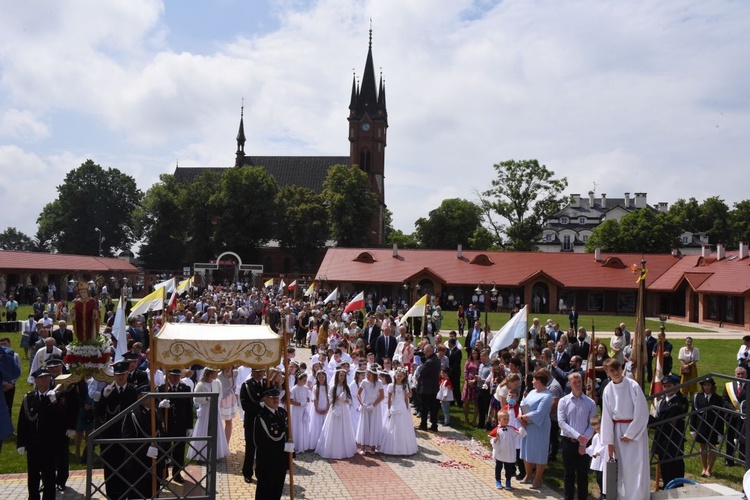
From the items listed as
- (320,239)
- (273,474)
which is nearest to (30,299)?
(320,239)

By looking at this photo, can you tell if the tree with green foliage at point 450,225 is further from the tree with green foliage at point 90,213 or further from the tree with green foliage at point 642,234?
the tree with green foliage at point 90,213

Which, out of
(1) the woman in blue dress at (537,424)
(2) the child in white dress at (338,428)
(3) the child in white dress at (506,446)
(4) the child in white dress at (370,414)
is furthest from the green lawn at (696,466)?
(2) the child in white dress at (338,428)

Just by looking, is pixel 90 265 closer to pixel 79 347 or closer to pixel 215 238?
pixel 215 238

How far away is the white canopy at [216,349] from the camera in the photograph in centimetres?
921

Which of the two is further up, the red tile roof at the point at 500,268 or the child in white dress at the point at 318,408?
the red tile roof at the point at 500,268

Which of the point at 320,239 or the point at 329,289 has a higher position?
the point at 320,239

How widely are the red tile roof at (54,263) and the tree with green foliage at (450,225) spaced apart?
4102 centimetres

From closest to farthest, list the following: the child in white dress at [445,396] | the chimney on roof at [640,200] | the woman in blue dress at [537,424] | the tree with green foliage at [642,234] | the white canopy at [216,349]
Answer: the white canopy at [216,349] → the woman in blue dress at [537,424] → the child in white dress at [445,396] → the tree with green foliage at [642,234] → the chimney on roof at [640,200]

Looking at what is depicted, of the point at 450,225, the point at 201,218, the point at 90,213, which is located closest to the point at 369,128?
the point at 450,225

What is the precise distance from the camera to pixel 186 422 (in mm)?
10961

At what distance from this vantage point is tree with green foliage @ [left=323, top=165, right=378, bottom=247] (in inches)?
2901

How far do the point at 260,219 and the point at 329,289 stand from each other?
26.5 m

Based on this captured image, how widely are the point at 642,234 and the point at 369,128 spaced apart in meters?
39.2

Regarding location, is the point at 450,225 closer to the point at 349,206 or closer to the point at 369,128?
the point at 369,128
